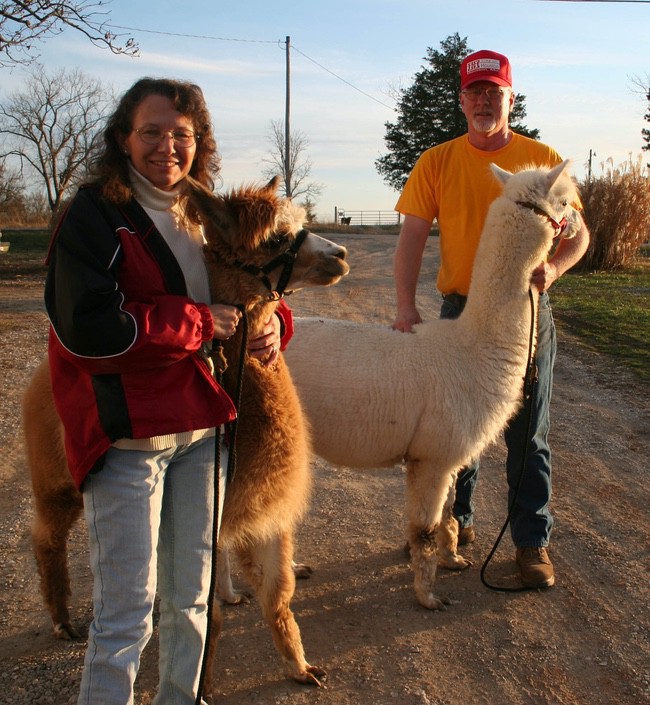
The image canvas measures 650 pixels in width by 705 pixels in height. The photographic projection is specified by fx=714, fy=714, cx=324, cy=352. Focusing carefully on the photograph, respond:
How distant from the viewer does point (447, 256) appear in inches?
164

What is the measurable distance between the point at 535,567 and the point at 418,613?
707mm

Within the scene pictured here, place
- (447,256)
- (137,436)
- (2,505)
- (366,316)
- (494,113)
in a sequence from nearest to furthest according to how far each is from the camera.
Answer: (137,436) → (494,113) → (447,256) → (2,505) → (366,316)

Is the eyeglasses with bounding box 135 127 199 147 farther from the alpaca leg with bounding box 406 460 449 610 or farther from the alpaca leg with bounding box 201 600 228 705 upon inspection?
the alpaca leg with bounding box 406 460 449 610

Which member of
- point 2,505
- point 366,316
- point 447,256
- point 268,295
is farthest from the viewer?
point 366,316

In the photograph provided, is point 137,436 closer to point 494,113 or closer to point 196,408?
point 196,408

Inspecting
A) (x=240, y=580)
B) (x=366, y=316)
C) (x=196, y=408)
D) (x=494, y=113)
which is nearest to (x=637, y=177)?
(x=366, y=316)

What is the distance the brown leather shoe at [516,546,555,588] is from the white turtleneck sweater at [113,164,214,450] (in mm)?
2292

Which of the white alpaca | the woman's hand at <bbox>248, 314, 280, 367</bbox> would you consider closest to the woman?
the woman's hand at <bbox>248, 314, 280, 367</bbox>

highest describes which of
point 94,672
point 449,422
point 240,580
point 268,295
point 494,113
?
point 494,113

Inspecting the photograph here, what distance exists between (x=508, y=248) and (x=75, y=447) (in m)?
2.39

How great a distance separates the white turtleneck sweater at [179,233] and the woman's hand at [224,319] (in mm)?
114

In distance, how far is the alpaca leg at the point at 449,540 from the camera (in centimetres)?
409

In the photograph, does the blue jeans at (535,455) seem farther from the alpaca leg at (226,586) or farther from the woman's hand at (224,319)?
the woman's hand at (224,319)

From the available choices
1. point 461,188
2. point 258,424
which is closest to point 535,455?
point 461,188
